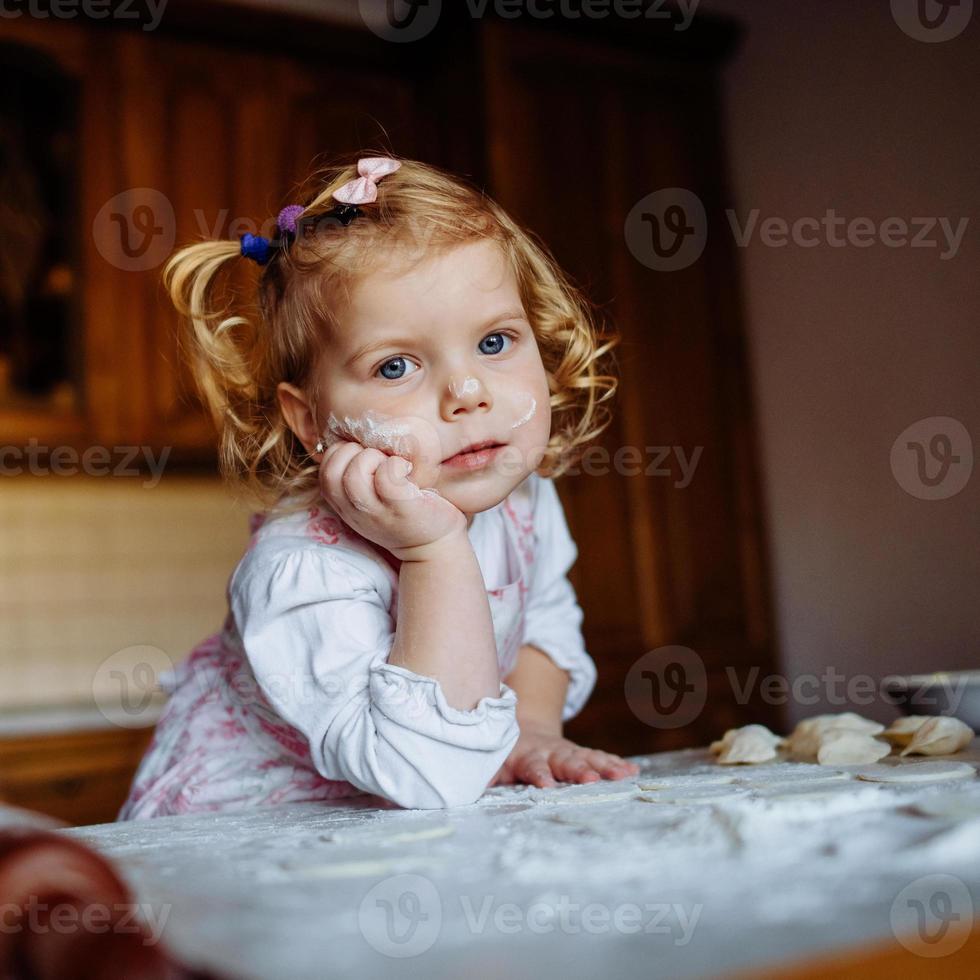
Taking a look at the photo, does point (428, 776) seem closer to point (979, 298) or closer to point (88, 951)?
point (88, 951)

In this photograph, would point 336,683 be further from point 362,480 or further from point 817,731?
point 817,731

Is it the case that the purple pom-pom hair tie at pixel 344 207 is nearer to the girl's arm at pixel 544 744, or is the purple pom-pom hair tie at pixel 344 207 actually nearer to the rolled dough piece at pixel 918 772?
the girl's arm at pixel 544 744

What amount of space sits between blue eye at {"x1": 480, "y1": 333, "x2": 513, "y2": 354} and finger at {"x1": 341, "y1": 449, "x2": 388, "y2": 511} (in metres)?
0.15

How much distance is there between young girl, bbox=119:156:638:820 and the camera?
2.45ft

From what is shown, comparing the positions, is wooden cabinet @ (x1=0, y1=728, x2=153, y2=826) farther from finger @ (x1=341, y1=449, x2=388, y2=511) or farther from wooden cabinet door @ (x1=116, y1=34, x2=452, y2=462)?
finger @ (x1=341, y1=449, x2=388, y2=511)

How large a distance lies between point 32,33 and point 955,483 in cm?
227

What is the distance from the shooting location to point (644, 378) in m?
2.63

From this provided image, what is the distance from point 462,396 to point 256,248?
1.03 feet

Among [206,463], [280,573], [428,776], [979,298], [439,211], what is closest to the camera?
[428,776]

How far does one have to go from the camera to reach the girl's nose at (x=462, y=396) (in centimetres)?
83

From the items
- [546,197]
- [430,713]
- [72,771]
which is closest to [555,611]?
[430,713]

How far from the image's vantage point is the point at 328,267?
0.90 m

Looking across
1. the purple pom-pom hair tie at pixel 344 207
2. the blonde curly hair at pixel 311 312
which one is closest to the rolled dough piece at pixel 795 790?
the blonde curly hair at pixel 311 312

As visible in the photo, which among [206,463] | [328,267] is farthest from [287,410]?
[206,463]
